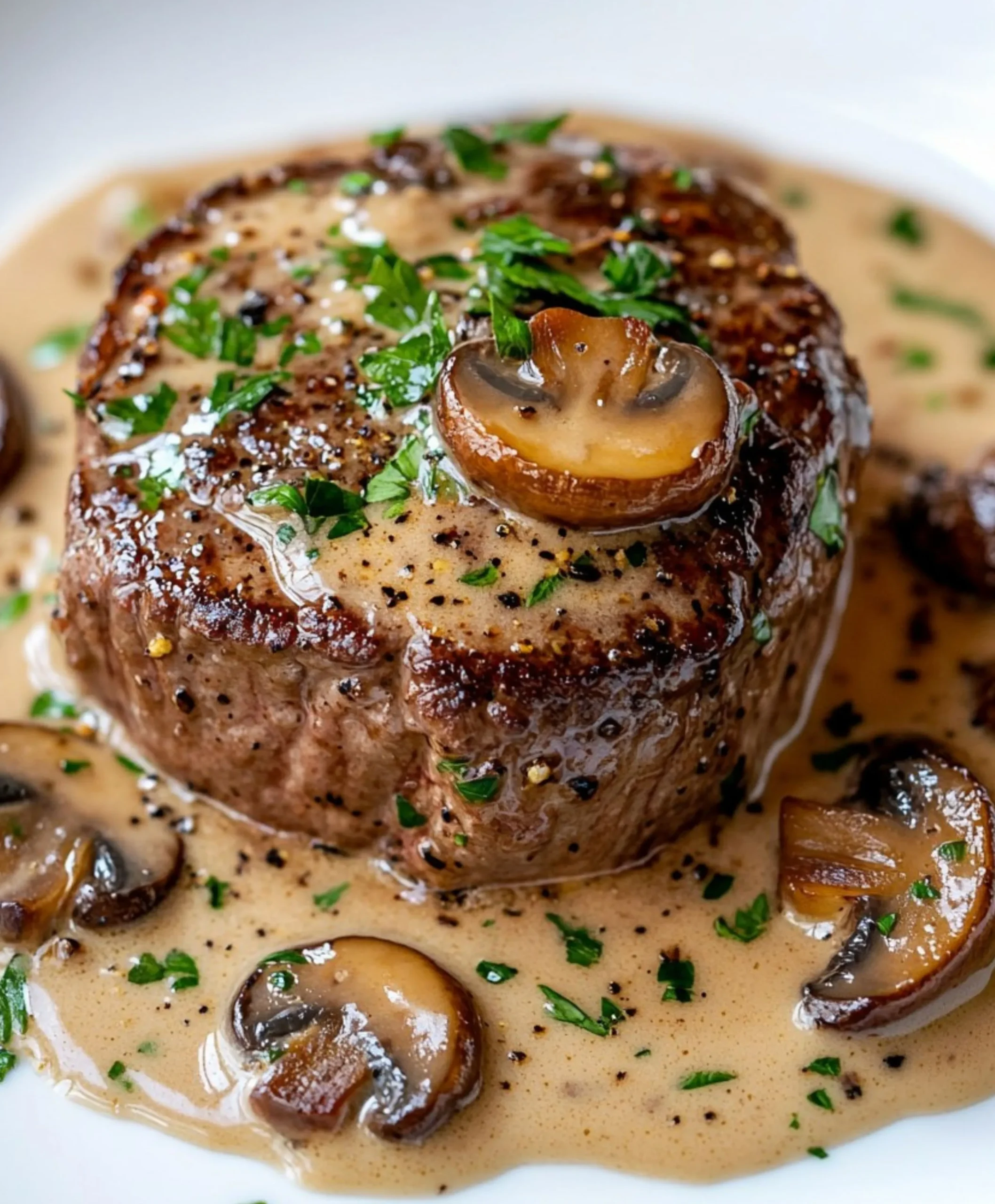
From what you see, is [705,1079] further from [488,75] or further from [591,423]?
[488,75]

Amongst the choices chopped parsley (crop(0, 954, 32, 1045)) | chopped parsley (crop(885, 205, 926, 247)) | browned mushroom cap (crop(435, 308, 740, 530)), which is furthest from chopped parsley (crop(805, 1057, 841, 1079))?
chopped parsley (crop(885, 205, 926, 247))

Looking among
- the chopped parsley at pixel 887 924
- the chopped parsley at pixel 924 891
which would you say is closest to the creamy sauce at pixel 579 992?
the chopped parsley at pixel 887 924

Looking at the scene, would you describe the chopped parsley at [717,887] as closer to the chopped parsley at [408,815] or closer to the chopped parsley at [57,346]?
the chopped parsley at [408,815]

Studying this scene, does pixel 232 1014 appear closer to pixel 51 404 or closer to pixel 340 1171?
pixel 340 1171

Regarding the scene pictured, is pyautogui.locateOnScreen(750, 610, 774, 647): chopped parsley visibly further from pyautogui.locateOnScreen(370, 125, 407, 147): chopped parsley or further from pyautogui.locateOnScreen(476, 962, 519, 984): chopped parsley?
pyautogui.locateOnScreen(370, 125, 407, 147): chopped parsley

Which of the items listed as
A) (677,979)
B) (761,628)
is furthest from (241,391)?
(677,979)

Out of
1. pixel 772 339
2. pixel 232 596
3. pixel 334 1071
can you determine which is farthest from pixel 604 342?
pixel 334 1071
